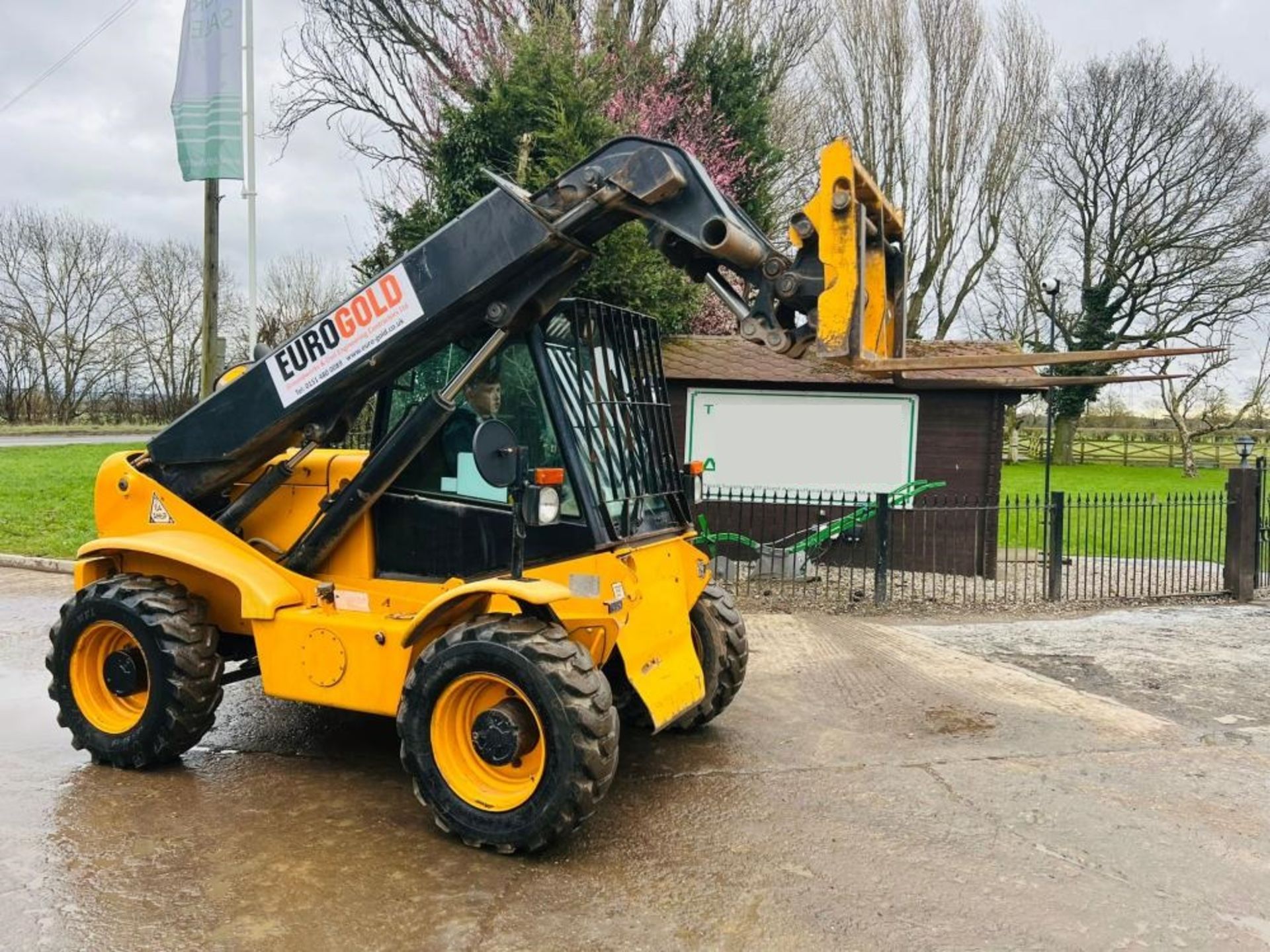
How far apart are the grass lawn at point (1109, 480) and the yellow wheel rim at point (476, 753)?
20495 millimetres

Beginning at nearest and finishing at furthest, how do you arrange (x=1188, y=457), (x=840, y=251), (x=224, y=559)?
(x=840, y=251)
(x=224, y=559)
(x=1188, y=457)

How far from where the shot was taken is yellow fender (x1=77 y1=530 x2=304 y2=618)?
4.81m

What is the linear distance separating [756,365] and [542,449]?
8.55 m

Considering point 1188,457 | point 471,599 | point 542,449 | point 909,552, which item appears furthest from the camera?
point 1188,457

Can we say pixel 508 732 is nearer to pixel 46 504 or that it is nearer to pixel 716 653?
pixel 716 653

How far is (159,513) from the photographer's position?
17.3ft

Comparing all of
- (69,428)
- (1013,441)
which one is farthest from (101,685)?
(1013,441)

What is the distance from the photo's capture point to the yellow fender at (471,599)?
4168 millimetres

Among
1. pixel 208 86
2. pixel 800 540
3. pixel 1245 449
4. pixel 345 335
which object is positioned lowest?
pixel 800 540

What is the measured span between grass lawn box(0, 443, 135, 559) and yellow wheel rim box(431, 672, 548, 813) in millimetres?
9622

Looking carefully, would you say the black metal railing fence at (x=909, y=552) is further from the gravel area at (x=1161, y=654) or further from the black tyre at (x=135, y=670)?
the black tyre at (x=135, y=670)

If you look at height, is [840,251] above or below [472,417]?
above

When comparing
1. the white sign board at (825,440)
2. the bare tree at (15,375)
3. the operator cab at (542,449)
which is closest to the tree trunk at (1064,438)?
the white sign board at (825,440)

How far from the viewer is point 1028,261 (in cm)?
3250
